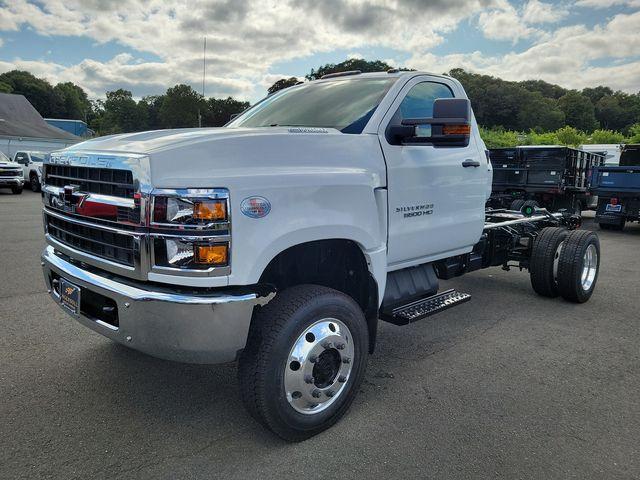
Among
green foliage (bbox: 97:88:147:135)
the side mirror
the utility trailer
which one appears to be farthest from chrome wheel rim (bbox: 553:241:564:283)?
green foliage (bbox: 97:88:147:135)

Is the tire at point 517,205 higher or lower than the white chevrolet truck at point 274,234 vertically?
lower

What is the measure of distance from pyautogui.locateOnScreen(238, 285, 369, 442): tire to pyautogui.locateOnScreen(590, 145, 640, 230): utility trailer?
1155 centimetres

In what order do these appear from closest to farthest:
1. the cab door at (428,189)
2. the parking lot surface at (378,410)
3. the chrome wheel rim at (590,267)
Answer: the parking lot surface at (378,410) < the cab door at (428,189) < the chrome wheel rim at (590,267)

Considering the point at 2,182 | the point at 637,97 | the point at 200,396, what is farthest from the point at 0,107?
the point at 637,97

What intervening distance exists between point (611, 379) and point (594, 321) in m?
1.55

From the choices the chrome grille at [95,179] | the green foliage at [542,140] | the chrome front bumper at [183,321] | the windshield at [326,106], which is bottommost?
the chrome front bumper at [183,321]

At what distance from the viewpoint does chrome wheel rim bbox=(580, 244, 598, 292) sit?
5873mm

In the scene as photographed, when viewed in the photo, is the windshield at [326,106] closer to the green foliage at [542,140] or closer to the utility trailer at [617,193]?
the utility trailer at [617,193]

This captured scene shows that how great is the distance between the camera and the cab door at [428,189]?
11.1 feet

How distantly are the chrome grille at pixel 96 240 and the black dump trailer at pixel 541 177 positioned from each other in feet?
37.7

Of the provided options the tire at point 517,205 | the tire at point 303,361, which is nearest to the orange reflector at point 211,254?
the tire at point 303,361

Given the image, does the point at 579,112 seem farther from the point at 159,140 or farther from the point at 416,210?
the point at 159,140

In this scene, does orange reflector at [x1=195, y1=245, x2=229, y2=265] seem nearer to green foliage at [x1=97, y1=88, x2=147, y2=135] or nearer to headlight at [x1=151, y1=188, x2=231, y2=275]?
headlight at [x1=151, y1=188, x2=231, y2=275]

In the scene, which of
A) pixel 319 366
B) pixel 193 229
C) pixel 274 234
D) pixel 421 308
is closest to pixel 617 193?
pixel 421 308
